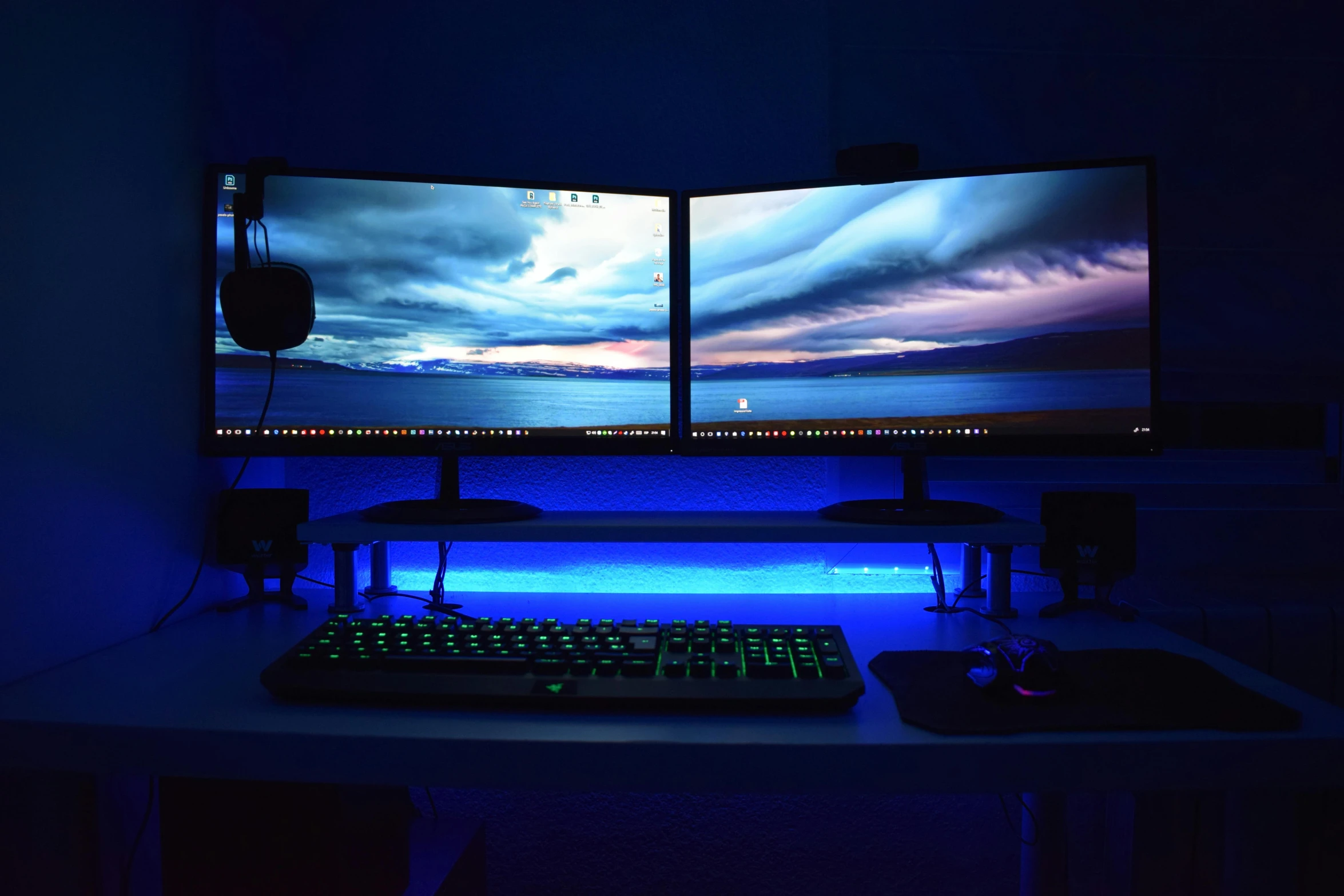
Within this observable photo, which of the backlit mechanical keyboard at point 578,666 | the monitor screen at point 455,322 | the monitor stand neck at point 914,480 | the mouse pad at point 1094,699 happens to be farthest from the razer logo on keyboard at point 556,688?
the monitor stand neck at point 914,480

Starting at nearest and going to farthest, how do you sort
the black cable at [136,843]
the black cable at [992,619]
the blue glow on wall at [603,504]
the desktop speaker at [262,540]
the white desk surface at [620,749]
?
the white desk surface at [620,749]
the black cable at [136,843]
the black cable at [992,619]
the desktop speaker at [262,540]
the blue glow on wall at [603,504]

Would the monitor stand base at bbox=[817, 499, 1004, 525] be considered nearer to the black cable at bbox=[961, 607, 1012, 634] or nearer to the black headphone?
the black cable at bbox=[961, 607, 1012, 634]

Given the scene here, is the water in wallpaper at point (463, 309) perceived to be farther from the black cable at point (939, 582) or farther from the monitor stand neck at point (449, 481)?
the black cable at point (939, 582)

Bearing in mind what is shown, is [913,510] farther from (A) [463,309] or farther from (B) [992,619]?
(A) [463,309]

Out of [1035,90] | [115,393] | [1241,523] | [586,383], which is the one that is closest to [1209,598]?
[1241,523]

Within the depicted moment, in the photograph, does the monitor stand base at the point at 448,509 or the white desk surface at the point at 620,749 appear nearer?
the white desk surface at the point at 620,749

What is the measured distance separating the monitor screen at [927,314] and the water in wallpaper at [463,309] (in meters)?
0.10

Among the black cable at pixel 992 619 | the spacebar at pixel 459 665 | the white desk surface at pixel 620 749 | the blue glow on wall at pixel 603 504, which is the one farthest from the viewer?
the blue glow on wall at pixel 603 504

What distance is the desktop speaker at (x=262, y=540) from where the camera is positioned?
1.14 meters

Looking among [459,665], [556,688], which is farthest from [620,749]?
[459,665]

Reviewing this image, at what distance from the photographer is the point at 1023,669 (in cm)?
72

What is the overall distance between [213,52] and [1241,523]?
6.26 ft

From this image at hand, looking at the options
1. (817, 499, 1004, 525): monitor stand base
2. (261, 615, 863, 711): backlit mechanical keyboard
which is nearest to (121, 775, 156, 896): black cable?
(261, 615, 863, 711): backlit mechanical keyboard

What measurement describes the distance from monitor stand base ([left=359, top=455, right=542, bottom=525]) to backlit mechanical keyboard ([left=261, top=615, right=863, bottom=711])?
0.23m
